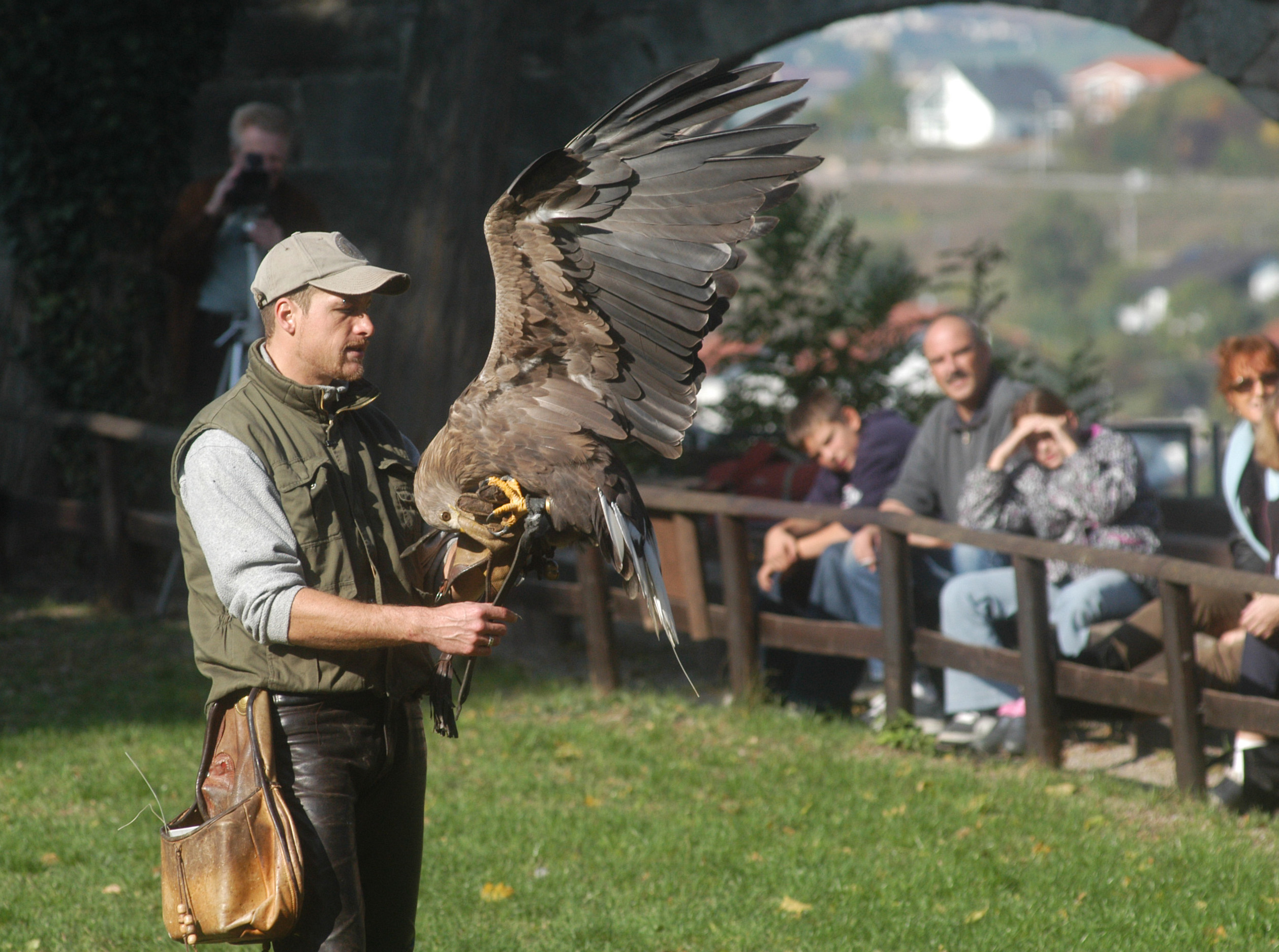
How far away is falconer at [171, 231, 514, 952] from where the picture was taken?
2438mm

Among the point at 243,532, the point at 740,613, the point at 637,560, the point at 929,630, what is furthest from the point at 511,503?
the point at 740,613

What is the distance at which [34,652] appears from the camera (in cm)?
641

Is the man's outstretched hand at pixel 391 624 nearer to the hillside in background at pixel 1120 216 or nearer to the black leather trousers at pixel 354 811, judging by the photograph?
the black leather trousers at pixel 354 811

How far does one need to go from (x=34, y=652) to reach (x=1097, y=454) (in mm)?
4728

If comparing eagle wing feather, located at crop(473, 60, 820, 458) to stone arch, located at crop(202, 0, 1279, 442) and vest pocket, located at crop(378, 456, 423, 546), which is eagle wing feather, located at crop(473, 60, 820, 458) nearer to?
vest pocket, located at crop(378, 456, 423, 546)

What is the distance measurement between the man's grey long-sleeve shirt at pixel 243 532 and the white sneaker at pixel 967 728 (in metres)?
3.40

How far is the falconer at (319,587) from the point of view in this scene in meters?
2.44

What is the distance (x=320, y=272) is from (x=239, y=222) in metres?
4.18

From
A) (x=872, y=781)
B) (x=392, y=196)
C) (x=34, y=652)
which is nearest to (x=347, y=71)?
(x=392, y=196)

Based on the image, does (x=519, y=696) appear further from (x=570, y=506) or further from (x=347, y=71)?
(x=347, y=71)

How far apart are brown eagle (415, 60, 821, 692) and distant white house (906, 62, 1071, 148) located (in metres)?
150

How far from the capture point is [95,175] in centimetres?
767

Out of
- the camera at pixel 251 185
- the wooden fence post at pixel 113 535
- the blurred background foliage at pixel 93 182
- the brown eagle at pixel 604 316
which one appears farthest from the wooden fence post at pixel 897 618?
the blurred background foliage at pixel 93 182

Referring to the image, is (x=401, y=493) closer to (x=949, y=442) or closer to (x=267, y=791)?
(x=267, y=791)
